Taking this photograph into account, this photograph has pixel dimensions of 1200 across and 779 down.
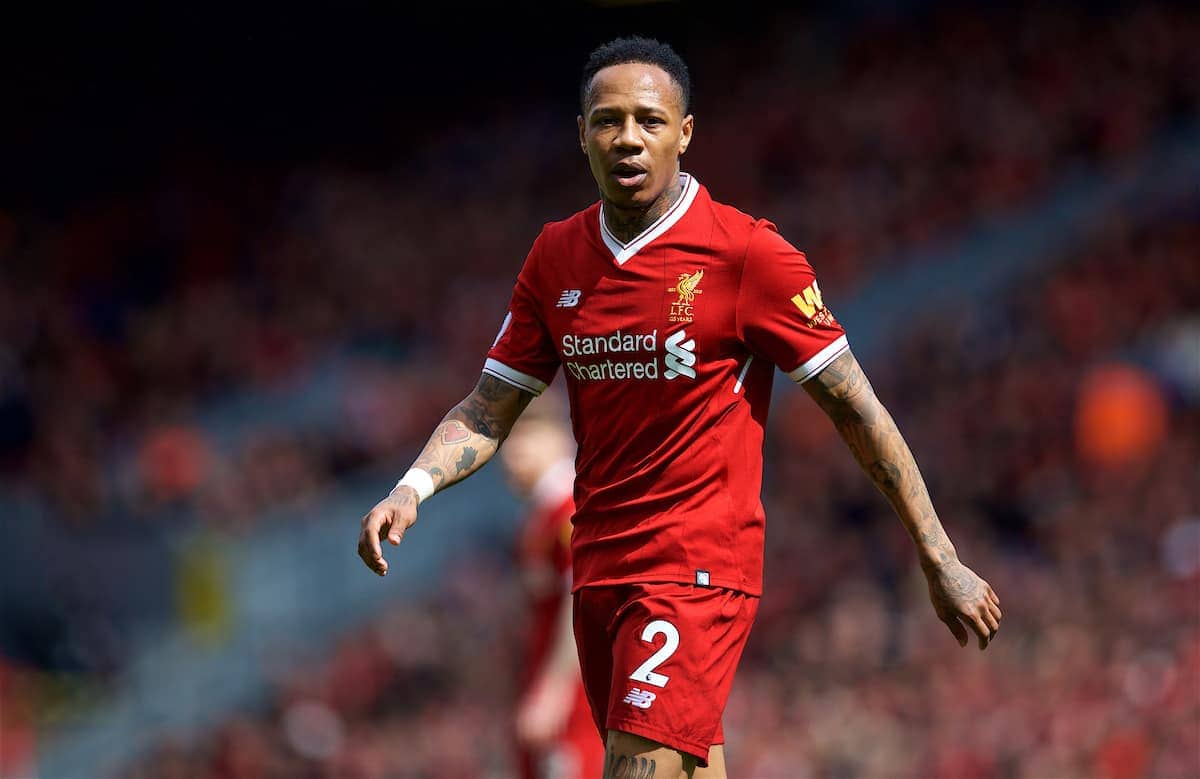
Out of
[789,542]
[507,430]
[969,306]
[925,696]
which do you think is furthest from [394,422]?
[507,430]

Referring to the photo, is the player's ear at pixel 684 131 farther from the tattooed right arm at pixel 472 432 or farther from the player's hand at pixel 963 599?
the player's hand at pixel 963 599

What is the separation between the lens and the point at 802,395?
13688mm

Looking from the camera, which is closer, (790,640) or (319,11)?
(790,640)

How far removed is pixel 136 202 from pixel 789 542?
8842mm

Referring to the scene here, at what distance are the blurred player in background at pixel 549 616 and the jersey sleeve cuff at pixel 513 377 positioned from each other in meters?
2.01

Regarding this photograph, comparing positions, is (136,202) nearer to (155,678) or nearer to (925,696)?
(155,678)

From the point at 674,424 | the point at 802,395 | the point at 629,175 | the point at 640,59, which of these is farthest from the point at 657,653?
the point at 802,395

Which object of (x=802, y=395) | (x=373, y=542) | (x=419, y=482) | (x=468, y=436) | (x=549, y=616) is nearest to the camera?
(x=373, y=542)

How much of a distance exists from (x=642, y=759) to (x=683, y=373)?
93 centimetres

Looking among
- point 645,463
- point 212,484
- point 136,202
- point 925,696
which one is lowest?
point 925,696

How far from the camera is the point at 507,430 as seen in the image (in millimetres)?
4535

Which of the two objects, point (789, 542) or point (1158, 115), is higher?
point (1158, 115)

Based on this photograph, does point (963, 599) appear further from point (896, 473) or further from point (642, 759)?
point (642, 759)

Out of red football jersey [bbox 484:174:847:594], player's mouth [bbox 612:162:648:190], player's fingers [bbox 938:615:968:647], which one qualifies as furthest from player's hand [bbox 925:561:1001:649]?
player's mouth [bbox 612:162:648:190]
